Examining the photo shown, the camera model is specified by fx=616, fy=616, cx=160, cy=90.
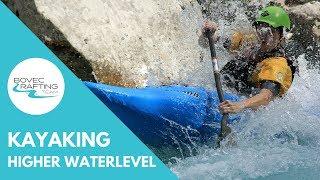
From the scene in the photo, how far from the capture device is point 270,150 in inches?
207

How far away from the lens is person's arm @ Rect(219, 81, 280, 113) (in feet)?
16.1

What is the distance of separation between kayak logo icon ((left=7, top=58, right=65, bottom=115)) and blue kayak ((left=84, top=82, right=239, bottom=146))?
84 cm

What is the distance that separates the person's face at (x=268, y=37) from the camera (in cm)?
538

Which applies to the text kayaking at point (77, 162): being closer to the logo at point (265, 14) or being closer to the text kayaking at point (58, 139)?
the text kayaking at point (58, 139)

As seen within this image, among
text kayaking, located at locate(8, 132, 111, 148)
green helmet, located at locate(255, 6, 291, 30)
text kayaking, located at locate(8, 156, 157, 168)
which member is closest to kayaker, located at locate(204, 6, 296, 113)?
green helmet, located at locate(255, 6, 291, 30)

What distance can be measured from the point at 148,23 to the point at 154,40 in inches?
8.4

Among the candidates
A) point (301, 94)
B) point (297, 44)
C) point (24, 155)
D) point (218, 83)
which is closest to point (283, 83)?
point (218, 83)

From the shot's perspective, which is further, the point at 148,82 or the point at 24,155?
the point at 148,82

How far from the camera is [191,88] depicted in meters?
5.31

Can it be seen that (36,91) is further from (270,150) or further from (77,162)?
(270,150)

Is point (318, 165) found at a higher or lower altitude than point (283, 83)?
lower

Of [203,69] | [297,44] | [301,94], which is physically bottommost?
[297,44]

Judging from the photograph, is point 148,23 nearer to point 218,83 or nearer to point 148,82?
point 148,82

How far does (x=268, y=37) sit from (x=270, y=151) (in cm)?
100
